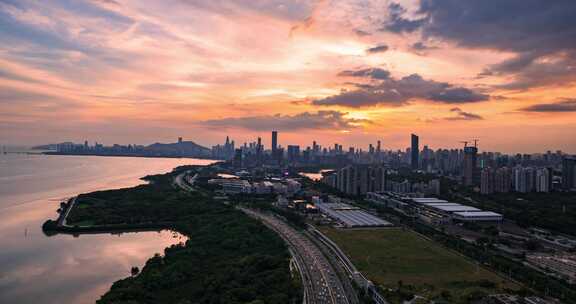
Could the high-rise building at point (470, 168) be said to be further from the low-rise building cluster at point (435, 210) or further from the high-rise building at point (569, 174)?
the low-rise building cluster at point (435, 210)

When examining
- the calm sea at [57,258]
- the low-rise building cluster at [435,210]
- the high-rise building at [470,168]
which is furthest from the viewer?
the high-rise building at [470,168]

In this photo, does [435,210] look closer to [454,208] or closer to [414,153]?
[454,208]

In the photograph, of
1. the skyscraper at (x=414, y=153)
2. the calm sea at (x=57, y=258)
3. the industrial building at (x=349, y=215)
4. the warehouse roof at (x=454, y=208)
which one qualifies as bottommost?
the calm sea at (x=57, y=258)

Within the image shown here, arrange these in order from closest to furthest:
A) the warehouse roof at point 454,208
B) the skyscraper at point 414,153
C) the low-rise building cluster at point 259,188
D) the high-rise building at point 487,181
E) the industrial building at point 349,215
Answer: the industrial building at point 349,215 < the warehouse roof at point 454,208 < the low-rise building cluster at point 259,188 < the high-rise building at point 487,181 < the skyscraper at point 414,153

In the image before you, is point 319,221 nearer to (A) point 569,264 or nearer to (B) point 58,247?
(A) point 569,264

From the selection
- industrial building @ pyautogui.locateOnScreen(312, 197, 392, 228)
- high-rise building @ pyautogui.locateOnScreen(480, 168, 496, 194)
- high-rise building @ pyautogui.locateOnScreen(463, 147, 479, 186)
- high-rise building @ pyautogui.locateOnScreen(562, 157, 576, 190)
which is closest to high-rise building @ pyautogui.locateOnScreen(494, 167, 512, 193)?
high-rise building @ pyautogui.locateOnScreen(480, 168, 496, 194)

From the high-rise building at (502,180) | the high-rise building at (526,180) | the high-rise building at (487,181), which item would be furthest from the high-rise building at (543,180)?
the high-rise building at (487,181)

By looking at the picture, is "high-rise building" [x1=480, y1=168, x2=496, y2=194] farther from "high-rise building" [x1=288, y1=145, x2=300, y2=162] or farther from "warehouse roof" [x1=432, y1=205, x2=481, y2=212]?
"high-rise building" [x1=288, y1=145, x2=300, y2=162]
